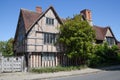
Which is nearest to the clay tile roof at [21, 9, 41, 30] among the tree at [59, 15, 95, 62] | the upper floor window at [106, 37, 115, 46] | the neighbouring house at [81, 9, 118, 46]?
the tree at [59, 15, 95, 62]

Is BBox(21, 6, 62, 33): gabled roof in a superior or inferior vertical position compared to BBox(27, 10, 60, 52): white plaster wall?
superior

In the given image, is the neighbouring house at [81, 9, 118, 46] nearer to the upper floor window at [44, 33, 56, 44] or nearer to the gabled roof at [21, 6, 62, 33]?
the gabled roof at [21, 6, 62, 33]

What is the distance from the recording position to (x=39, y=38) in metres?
26.7

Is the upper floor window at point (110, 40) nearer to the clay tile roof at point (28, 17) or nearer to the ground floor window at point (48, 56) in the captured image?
the ground floor window at point (48, 56)

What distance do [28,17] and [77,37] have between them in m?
7.87

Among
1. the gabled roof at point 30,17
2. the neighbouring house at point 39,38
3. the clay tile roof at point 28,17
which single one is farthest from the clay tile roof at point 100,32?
the clay tile roof at point 28,17

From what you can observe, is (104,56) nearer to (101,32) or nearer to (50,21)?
(101,32)

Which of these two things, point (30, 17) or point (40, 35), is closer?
point (40, 35)

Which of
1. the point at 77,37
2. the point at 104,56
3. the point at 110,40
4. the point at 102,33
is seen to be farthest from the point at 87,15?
the point at 77,37

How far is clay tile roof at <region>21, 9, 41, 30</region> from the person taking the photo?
2683 cm

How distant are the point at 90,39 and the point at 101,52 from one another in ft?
21.2

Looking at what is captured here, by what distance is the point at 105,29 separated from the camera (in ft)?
129

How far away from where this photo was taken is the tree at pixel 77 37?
27219 mm

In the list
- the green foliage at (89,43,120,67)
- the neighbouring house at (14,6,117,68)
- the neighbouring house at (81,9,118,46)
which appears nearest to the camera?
the neighbouring house at (14,6,117,68)
